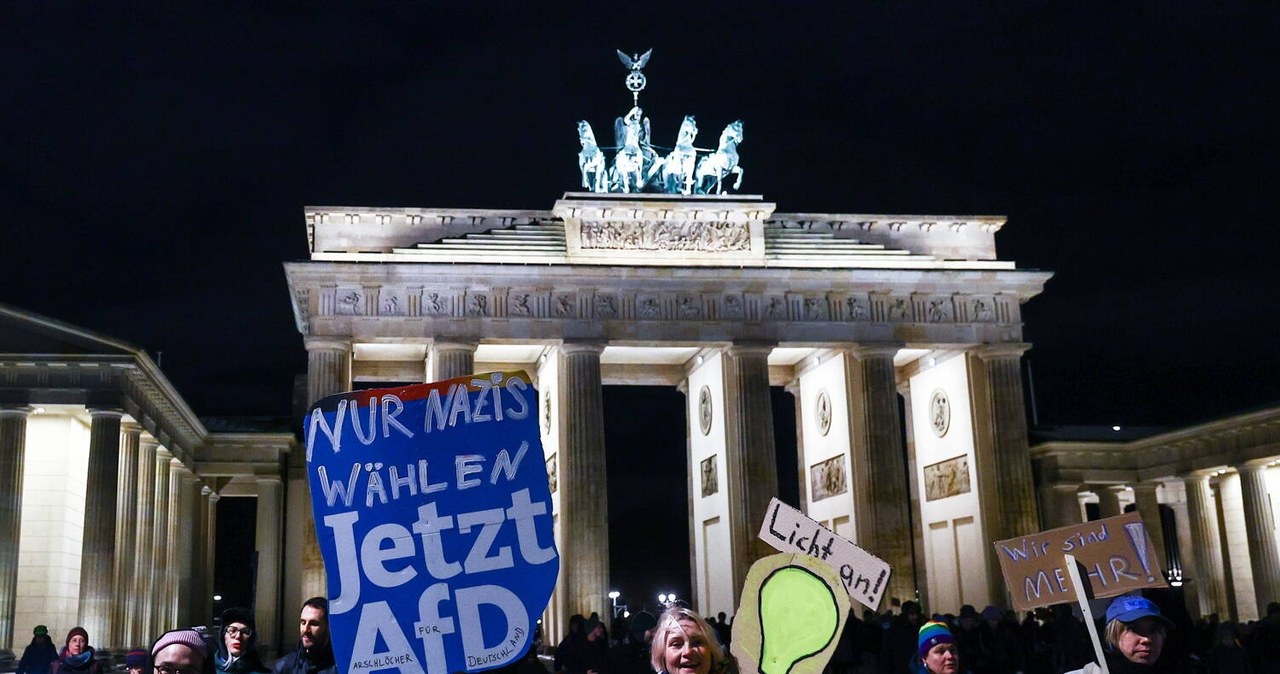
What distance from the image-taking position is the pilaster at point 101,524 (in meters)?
30.8

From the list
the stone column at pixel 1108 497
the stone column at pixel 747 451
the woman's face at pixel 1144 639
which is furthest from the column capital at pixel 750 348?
the woman's face at pixel 1144 639

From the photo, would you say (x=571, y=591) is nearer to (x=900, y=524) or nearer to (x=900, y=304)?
(x=900, y=524)

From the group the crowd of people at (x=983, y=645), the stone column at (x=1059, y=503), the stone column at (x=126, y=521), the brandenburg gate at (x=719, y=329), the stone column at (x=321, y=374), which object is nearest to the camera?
the crowd of people at (x=983, y=645)

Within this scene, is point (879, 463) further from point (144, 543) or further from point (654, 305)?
point (144, 543)

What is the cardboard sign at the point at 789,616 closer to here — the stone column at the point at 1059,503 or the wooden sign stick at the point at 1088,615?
the wooden sign stick at the point at 1088,615

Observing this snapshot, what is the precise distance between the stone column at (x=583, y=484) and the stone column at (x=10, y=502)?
1670 cm

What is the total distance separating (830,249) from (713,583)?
41.3ft

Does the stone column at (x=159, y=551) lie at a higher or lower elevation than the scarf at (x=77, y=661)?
higher

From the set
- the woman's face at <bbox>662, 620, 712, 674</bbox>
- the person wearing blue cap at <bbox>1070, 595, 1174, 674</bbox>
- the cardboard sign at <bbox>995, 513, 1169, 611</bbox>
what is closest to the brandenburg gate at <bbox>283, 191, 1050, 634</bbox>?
the cardboard sign at <bbox>995, 513, 1169, 611</bbox>

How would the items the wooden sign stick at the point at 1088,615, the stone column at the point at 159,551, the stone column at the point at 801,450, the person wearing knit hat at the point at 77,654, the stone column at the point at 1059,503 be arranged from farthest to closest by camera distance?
the stone column at the point at 801,450 < the stone column at the point at 1059,503 < the stone column at the point at 159,551 < the person wearing knit hat at the point at 77,654 < the wooden sign stick at the point at 1088,615

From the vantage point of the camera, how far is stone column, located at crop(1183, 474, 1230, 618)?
4478 centimetres

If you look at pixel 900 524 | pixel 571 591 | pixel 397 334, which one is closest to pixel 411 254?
pixel 397 334

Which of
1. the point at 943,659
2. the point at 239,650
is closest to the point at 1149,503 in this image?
the point at 943,659

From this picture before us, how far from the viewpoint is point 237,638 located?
747cm
